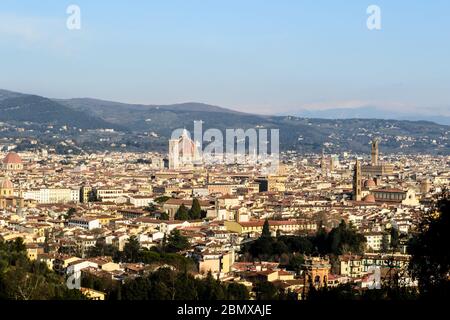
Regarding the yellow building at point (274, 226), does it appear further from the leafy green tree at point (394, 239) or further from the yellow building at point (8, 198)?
the yellow building at point (8, 198)

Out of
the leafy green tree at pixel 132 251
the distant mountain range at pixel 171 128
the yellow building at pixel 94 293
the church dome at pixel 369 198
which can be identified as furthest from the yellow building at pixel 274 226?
the distant mountain range at pixel 171 128

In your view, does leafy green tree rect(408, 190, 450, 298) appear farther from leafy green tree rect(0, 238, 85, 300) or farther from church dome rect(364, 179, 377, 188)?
church dome rect(364, 179, 377, 188)

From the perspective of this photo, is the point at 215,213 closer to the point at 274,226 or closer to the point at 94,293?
the point at 274,226

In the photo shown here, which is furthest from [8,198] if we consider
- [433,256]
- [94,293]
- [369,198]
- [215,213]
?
[433,256]

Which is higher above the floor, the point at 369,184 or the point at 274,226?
the point at 274,226

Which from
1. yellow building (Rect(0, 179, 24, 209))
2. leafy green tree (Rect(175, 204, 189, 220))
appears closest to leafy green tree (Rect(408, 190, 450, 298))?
leafy green tree (Rect(175, 204, 189, 220))

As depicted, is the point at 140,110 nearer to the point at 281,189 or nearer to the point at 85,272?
the point at 281,189
